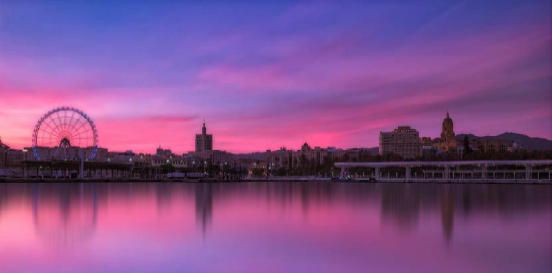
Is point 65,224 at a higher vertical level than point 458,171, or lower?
higher

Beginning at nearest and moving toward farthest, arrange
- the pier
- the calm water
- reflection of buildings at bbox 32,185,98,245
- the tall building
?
the calm water < reflection of buildings at bbox 32,185,98,245 < the pier < the tall building

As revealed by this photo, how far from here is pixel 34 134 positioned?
102 m

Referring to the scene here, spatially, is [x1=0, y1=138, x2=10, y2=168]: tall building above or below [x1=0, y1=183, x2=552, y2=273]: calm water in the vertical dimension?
above

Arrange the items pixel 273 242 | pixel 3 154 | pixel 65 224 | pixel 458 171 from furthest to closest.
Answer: pixel 3 154 → pixel 458 171 → pixel 65 224 → pixel 273 242

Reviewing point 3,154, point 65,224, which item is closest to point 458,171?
point 3,154

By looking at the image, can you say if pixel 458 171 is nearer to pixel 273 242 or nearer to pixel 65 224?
pixel 65 224

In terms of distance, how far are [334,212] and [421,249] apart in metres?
16.0

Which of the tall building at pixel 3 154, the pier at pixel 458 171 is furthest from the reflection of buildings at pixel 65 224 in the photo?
the tall building at pixel 3 154

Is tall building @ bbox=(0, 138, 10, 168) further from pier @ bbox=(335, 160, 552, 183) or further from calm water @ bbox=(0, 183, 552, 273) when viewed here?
calm water @ bbox=(0, 183, 552, 273)

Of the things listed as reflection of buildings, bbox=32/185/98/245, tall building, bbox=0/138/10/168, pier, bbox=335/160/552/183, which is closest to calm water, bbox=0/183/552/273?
reflection of buildings, bbox=32/185/98/245

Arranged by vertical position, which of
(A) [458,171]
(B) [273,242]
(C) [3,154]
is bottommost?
(A) [458,171]

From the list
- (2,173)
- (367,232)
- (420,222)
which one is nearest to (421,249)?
(367,232)

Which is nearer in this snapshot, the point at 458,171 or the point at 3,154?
the point at 458,171

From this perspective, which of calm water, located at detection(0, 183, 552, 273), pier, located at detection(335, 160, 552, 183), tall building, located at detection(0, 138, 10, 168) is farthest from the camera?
tall building, located at detection(0, 138, 10, 168)
